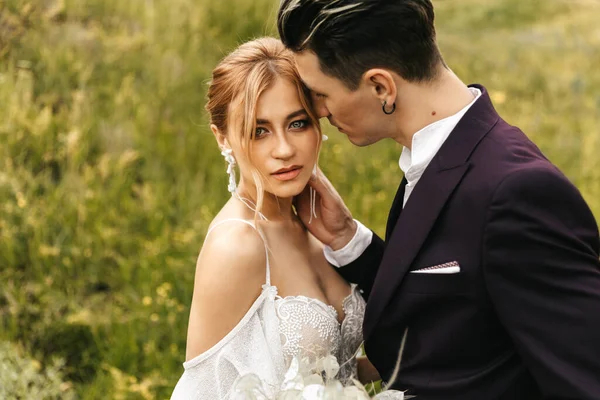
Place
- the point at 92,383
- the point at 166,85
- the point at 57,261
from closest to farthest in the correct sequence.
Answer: the point at 92,383, the point at 57,261, the point at 166,85

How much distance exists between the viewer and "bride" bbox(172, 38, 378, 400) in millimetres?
2971

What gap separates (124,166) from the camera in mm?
6355

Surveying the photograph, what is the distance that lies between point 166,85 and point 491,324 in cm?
529

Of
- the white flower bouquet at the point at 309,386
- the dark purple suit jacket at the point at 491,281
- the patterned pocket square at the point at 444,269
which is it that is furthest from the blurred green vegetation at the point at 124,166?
the white flower bouquet at the point at 309,386

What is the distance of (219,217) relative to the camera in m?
3.16

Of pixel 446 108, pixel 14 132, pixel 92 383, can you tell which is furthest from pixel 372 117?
pixel 14 132

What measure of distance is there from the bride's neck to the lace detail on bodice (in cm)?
40

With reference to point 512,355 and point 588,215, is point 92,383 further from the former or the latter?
point 588,215

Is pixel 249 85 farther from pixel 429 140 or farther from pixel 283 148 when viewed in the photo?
pixel 429 140

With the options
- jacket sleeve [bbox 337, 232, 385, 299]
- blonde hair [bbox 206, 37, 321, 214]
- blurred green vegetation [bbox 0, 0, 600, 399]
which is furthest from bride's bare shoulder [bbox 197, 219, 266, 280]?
blurred green vegetation [bbox 0, 0, 600, 399]

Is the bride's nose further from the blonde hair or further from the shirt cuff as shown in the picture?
the shirt cuff

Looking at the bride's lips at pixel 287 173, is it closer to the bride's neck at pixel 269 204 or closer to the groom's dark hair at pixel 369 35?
the bride's neck at pixel 269 204

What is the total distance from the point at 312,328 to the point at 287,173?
63cm

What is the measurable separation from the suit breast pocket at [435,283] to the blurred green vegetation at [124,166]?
196cm
